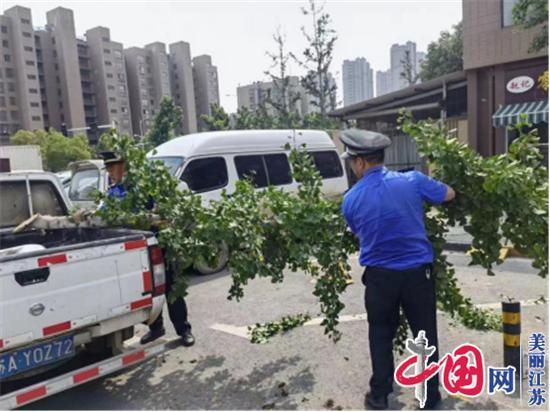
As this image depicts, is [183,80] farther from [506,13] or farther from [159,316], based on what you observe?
[159,316]

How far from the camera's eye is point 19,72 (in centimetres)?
5650

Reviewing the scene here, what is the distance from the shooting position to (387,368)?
284cm

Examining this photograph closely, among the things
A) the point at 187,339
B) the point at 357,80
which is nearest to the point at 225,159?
the point at 187,339

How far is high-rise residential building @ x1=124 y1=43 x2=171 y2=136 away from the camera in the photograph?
7119cm

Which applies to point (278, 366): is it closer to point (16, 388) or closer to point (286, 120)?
point (16, 388)

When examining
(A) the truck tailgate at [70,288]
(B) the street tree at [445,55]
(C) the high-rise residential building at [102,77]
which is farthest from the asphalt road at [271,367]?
(C) the high-rise residential building at [102,77]

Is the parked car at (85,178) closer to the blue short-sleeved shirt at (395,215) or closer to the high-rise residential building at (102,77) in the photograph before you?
the blue short-sleeved shirt at (395,215)

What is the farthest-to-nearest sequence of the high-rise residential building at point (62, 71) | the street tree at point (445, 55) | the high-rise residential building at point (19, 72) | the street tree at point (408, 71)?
the high-rise residential building at point (62, 71), the high-rise residential building at point (19, 72), the street tree at point (408, 71), the street tree at point (445, 55)

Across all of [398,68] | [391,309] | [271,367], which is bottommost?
[271,367]

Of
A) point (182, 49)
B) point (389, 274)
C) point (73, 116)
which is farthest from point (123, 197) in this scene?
point (182, 49)

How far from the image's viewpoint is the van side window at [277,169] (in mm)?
7930

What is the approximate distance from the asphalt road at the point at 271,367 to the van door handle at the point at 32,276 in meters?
1.24

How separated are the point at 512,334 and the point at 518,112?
12100 millimetres

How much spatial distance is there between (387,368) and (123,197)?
2710mm
